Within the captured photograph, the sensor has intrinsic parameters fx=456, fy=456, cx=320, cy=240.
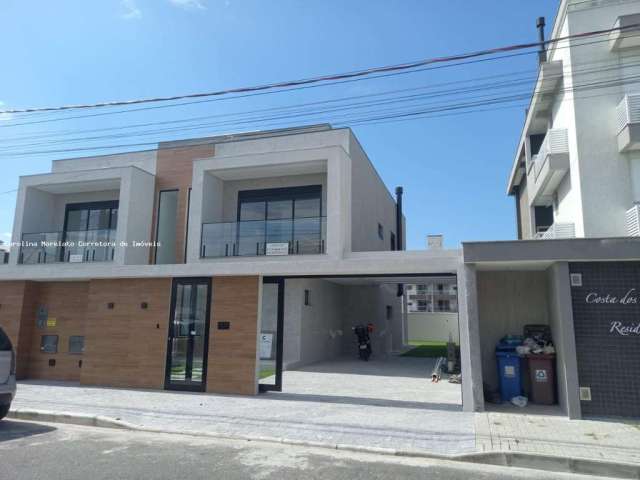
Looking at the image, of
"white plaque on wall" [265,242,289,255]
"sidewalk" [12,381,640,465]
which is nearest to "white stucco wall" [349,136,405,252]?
"white plaque on wall" [265,242,289,255]

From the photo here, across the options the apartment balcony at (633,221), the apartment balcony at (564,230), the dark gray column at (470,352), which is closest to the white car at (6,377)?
the dark gray column at (470,352)

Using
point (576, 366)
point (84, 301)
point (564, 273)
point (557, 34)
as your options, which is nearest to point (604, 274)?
point (564, 273)

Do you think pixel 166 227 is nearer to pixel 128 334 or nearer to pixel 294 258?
pixel 128 334

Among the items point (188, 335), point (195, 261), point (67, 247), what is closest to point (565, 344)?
point (188, 335)

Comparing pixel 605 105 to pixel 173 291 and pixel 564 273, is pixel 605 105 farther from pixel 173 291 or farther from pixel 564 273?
pixel 173 291

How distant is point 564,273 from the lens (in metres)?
8.19

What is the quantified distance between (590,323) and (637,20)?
8.18 m

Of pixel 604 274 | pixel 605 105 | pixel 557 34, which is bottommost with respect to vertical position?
pixel 604 274

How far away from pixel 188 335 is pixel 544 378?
7.88 meters

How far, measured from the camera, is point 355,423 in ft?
25.5

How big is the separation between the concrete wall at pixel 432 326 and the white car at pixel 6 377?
106 feet

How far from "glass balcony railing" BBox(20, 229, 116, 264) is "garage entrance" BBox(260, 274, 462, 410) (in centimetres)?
546

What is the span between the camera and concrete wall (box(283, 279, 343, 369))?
15.9 metres

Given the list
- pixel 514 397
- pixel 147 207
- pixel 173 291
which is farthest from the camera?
pixel 147 207
